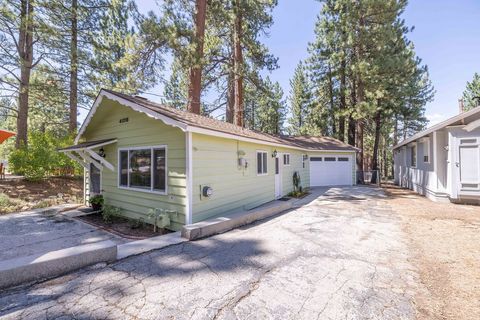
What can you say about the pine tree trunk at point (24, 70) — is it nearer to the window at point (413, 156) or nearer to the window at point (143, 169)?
the window at point (143, 169)

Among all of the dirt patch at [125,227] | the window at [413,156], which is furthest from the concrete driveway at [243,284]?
the window at [413,156]

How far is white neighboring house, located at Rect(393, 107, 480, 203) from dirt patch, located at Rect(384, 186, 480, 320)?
49.6 inches

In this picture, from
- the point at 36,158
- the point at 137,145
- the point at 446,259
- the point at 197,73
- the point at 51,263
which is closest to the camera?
the point at 51,263

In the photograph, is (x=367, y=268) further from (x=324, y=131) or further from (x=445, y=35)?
(x=324, y=131)

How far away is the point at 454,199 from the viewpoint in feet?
27.8

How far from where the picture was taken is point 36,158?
→ 1002 centimetres

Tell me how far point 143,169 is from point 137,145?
28.9 inches

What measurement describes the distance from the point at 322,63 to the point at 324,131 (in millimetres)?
6521

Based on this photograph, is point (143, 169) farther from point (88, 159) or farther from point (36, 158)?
point (36, 158)

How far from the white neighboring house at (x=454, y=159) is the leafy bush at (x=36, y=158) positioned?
613 inches

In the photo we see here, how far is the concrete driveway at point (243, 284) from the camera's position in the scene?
98.3 inches

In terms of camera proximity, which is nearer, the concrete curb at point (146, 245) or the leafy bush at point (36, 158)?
the concrete curb at point (146, 245)

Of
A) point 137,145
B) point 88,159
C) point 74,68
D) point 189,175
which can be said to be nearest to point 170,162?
point 189,175

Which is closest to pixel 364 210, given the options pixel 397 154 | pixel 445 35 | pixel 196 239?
pixel 196 239
